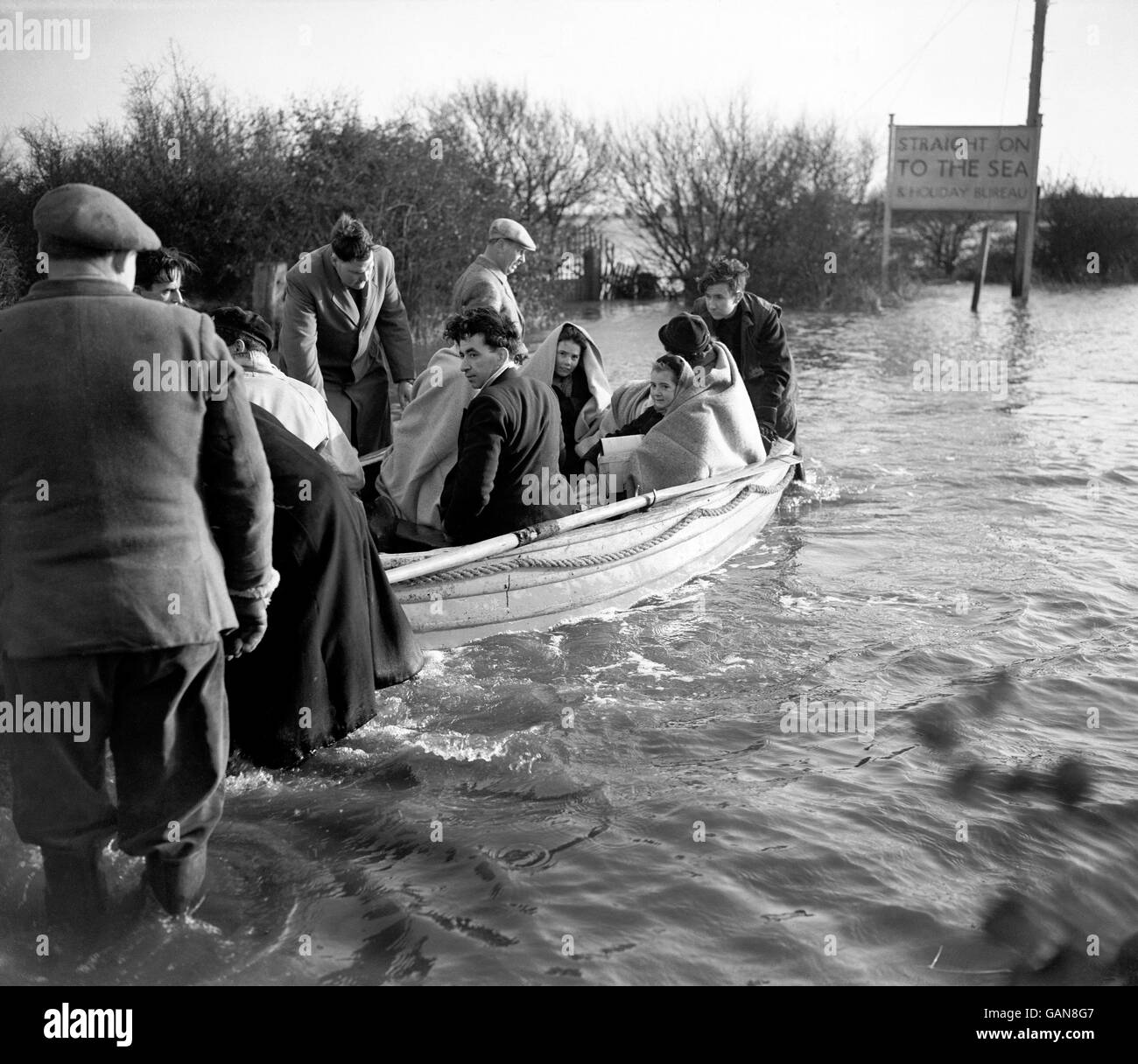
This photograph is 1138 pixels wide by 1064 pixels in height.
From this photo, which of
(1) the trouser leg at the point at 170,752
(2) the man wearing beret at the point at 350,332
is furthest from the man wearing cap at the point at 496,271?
(1) the trouser leg at the point at 170,752

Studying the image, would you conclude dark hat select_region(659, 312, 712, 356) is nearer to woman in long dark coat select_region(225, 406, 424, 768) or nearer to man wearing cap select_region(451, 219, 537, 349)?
man wearing cap select_region(451, 219, 537, 349)

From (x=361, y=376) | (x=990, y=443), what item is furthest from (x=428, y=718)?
(x=990, y=443)

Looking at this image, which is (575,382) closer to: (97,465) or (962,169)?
(97,465)

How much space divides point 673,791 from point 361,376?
416 centimetres

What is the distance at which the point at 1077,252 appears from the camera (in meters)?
38.3

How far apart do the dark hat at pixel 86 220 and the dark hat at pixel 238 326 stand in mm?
1913

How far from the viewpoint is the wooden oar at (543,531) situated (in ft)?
17.6

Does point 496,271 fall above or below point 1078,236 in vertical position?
below

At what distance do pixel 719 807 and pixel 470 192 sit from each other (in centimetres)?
1708

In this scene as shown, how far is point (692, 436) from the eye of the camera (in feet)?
25.4

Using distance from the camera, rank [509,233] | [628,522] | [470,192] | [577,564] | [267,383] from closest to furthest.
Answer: [267,383] → [577,564] → [628,522] → [509,233] → [470,192]

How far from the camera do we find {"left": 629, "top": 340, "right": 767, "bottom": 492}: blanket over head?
7.70 m

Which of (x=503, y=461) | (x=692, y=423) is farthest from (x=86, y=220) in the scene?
(x=692, y=423)

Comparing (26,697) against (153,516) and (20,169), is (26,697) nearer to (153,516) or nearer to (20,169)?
(153,516)
